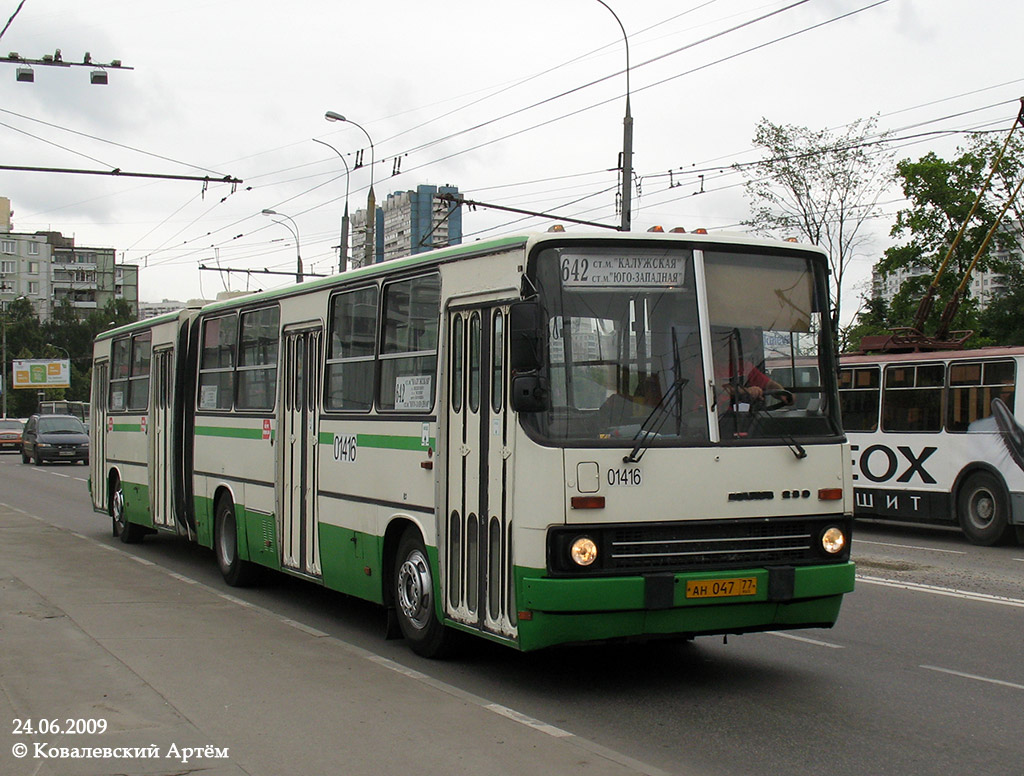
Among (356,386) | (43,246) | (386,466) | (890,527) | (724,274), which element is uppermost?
(43,246)

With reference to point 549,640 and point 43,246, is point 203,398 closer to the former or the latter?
point 549,640

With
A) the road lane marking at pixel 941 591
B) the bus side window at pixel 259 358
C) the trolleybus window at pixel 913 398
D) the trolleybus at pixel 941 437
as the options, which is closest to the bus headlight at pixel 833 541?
the road lane marking at pixel 941 591

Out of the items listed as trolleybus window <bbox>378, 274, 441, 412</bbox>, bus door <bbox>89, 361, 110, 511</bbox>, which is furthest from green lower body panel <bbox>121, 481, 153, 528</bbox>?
trolleybus window <bbox>378, 274, 441, 412</bbox>

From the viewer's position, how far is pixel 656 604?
7.29 m

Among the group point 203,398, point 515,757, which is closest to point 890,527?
point 203,398

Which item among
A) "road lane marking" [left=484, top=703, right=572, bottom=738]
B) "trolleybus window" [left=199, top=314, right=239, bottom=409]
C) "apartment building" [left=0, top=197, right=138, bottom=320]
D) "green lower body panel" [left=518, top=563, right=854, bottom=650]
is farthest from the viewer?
"apartment building" [left=0, top=197, right=138, bottom=320]

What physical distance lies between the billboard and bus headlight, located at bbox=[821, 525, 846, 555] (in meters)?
96.1

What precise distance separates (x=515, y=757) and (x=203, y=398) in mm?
8767

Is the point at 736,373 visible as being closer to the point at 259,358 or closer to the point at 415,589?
the point at 415,589

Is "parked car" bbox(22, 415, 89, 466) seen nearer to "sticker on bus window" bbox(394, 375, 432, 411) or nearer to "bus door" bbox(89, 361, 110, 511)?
"bus door" bbox(89, 361, 110, 511)

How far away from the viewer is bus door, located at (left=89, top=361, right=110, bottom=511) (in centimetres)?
1809

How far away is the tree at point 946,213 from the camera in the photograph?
128 ft

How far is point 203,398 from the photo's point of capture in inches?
549

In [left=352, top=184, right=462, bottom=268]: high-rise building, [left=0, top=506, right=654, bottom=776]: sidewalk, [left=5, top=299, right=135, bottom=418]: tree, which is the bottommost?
[left=0, top=506, right=654, bottom=776]: sidewalk
